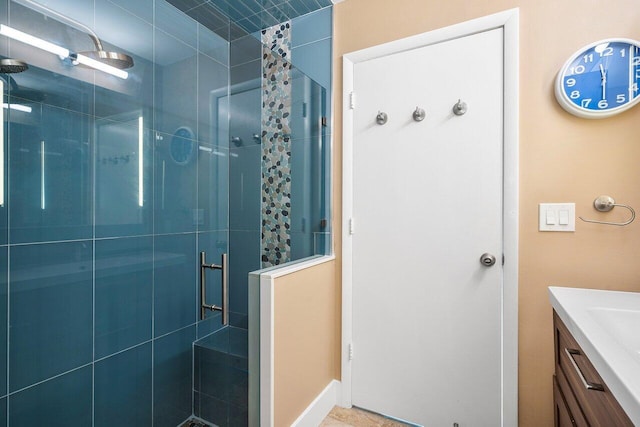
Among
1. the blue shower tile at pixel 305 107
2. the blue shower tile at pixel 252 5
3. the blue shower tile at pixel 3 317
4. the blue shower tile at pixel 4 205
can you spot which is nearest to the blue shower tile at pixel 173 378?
the blue shower tile at pixel 3 317

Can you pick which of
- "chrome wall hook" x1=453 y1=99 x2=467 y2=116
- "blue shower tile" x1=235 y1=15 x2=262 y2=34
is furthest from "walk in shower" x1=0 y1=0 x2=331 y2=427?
"chrome wall hook" x1=453 y1=99 x2=467 y2=116

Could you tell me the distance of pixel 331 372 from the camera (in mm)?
1864

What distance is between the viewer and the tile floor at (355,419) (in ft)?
5.57

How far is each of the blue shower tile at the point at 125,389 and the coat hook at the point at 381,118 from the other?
1.68 m

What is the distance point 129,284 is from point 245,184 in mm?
742

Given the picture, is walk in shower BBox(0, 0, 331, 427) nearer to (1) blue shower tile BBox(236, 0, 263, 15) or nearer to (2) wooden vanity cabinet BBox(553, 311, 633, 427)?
(1) blue shower tile BBox(236, 0, 263, 15)

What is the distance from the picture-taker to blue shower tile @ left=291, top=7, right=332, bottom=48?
74.7 inches

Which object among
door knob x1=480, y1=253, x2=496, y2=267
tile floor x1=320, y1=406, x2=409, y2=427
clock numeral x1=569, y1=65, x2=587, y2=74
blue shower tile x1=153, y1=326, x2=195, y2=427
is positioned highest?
clock numeral x1=569, y1=65, x2=587, y2=74

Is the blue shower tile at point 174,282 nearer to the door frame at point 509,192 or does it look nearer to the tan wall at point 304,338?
the tan wall at point 304,338

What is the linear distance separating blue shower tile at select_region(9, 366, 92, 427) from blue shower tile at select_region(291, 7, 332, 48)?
6.80ft

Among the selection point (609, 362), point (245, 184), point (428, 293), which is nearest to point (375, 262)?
point (428, 293)

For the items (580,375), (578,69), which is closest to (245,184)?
(580,375)

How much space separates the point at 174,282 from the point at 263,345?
650 mm

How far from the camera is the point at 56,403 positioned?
1298mm
